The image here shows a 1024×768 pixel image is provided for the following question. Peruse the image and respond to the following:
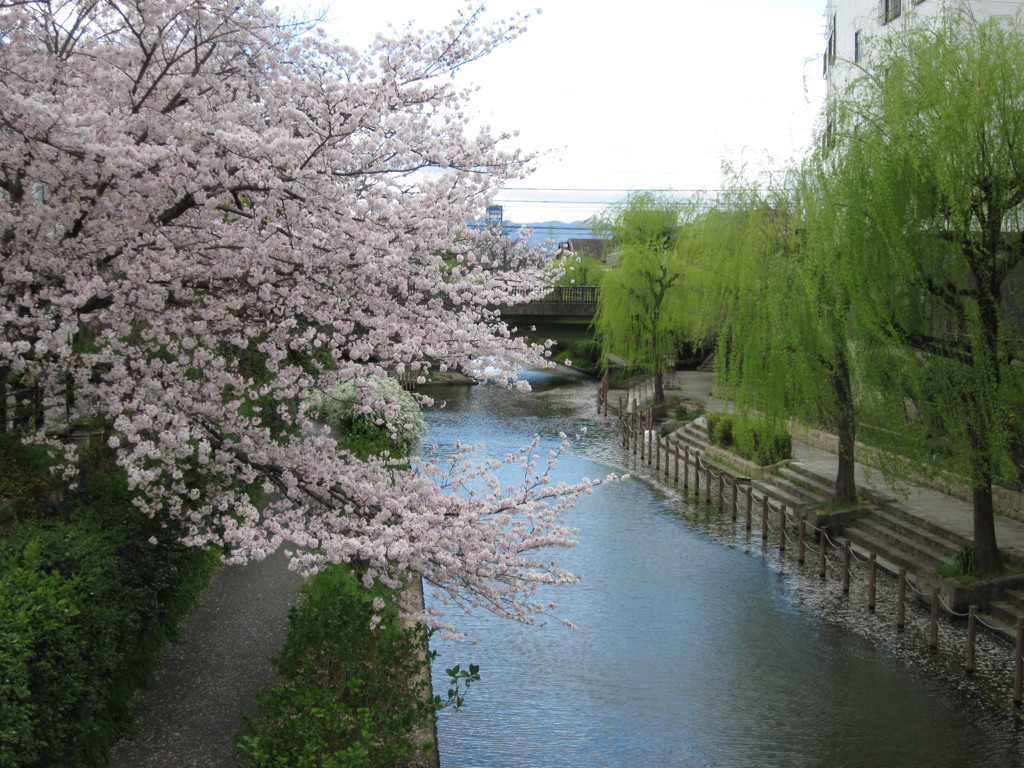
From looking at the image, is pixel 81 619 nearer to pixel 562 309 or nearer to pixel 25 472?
pixel 25 472

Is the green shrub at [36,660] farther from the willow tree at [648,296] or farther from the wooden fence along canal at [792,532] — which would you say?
the willow tree at [648,296]

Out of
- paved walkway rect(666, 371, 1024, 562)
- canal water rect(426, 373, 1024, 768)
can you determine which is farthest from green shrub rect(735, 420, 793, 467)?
canal water rect(426, 373, 1024, 768)

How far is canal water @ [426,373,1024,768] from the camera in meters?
10.0

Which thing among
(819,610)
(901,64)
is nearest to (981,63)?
(901,64)

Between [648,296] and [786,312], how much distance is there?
700 inches

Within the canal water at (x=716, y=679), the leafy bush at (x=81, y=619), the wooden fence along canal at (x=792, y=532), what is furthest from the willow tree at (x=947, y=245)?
the leafy bush at (x=81, y=619)

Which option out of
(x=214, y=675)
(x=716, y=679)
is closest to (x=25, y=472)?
(x=214, y=675)

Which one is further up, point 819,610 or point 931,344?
point 931,344

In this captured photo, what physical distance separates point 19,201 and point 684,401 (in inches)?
1120

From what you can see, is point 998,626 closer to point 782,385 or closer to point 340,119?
point 782,385

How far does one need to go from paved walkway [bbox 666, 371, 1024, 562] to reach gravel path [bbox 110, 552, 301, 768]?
9.23 metres

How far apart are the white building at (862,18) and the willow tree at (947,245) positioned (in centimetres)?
658

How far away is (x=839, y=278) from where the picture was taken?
14.9 metres

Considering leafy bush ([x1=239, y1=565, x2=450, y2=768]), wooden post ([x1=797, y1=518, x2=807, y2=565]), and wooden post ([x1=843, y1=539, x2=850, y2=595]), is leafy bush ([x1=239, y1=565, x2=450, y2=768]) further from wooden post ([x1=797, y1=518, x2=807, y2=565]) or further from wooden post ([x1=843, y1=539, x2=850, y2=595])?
wooden post ([x1=797, y1=518, x2=807, y2=565])
